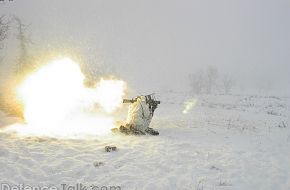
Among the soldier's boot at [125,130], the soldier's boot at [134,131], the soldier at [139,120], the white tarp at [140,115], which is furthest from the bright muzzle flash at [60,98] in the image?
the white tarp at [140,115]

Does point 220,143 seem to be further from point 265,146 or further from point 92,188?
point 92,188

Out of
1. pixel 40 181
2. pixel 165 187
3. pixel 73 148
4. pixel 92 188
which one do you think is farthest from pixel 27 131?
pixel 165 187

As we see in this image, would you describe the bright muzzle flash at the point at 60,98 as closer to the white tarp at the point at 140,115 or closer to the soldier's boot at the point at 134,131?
the soldier's boot at the point at 134,131

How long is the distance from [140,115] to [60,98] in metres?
7.41

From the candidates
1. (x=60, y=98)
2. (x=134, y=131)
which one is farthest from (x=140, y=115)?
(x=60, y=98)

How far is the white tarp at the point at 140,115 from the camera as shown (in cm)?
1788

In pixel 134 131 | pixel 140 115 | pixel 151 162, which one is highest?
pixel 140 115

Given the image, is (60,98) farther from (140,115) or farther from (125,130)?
(140,115)

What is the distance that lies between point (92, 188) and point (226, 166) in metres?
5.26

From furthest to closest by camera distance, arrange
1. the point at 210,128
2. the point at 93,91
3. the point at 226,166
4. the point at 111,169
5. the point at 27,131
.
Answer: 1. the point at 93,91
2. the point at 210,128
3. the point at 27,131
4. the point at 226,166
5. the point at 111,169

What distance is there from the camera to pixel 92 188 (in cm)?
988

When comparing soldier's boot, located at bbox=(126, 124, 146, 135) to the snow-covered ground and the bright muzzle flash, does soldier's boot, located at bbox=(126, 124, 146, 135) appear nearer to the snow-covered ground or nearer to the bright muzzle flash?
the snow-covered ground

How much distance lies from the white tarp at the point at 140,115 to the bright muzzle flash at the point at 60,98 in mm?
1707

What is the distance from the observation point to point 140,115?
18.0 m
